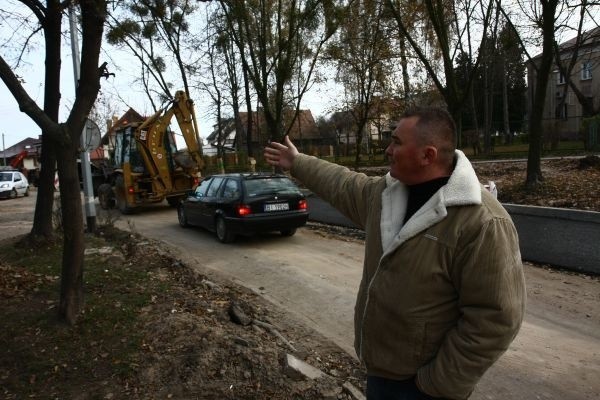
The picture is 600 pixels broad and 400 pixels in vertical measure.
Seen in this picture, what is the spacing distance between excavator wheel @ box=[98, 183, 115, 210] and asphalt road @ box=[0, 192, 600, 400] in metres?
6.70

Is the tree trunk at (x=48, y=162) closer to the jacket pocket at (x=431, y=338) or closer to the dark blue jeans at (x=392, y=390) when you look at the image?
the dark blue jeans at (x=392, y=390)

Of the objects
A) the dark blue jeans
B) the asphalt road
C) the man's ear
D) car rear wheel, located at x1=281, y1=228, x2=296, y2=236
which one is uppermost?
the man's ear

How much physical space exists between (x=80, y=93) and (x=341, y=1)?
12608 mm

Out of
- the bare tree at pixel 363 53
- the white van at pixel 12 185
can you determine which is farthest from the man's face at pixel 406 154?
the white van at pixel 12 185

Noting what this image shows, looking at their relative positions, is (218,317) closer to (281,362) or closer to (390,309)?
(281,362)

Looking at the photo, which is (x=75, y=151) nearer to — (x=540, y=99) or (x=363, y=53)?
(x=540, y=99)

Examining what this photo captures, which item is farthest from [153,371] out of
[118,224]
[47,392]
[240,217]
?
[118,224]

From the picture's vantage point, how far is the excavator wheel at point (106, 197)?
1823 cm

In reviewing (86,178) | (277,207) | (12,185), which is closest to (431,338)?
(277,207)

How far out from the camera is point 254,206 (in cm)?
1024

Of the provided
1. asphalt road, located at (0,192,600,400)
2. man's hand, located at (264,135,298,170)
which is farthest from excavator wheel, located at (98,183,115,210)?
man's hand, located at (264,135,298,170)

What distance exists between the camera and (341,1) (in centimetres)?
1573

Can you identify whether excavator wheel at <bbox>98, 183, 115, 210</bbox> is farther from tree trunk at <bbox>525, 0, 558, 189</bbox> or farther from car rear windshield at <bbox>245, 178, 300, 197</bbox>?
tree trunk at <bbox>525, 0, 558, 189</bbox>

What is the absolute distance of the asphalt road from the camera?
429 cm
